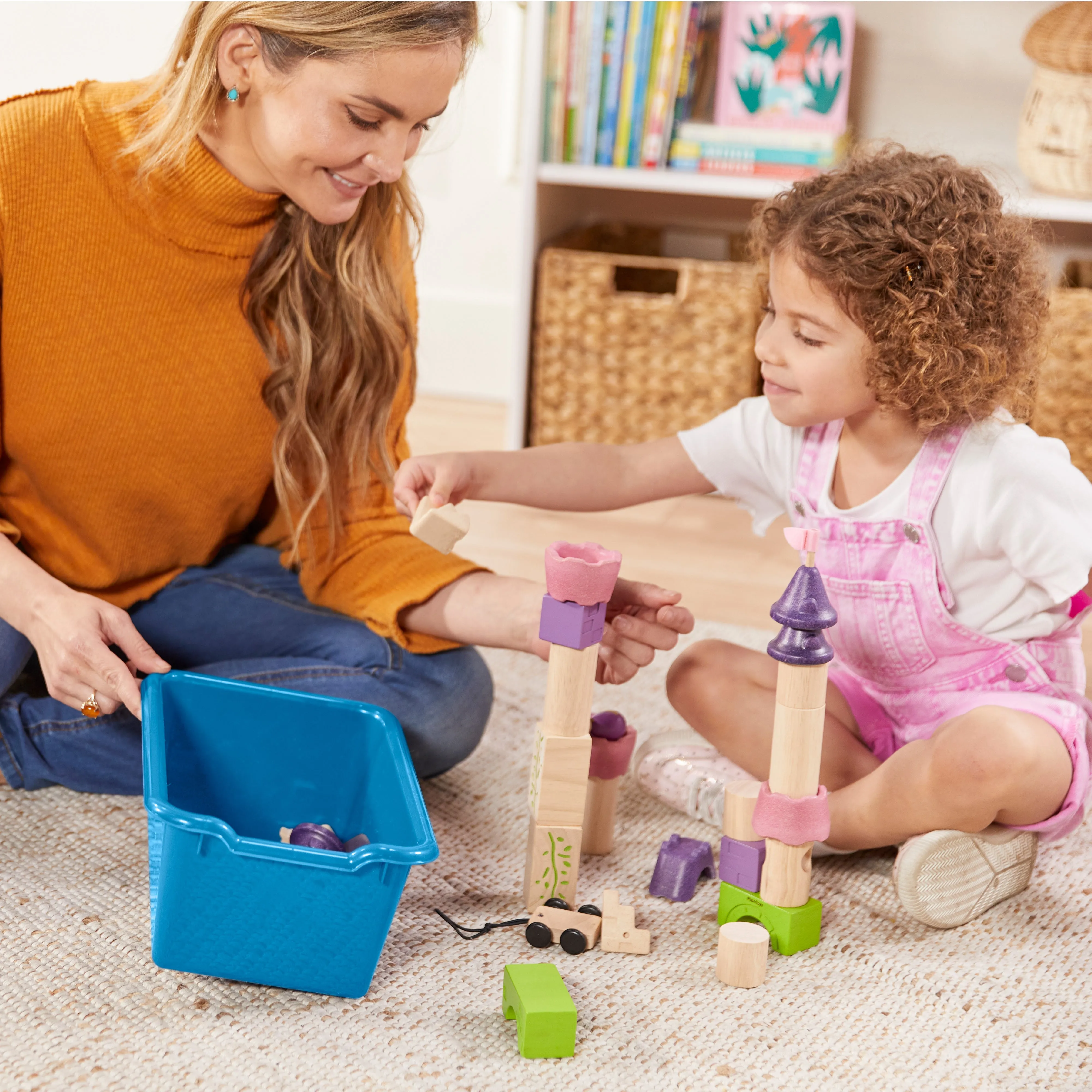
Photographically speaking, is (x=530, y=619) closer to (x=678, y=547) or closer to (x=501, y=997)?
(x=501, y=997)

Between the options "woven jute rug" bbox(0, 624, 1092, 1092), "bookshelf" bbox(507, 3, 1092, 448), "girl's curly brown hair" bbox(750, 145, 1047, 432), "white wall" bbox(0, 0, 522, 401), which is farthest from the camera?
"white wall" bbox(0, 0, 522, 401)

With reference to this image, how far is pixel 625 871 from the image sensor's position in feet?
3.36

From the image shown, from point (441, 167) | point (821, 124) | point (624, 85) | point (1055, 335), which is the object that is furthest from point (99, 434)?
point (441, 167)

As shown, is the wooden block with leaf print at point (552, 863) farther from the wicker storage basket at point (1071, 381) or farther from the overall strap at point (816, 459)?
the wicker storage basket at point (1071, 381)

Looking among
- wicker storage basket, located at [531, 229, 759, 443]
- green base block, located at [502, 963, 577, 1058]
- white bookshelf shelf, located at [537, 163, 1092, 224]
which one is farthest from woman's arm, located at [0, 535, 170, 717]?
white bookshelf shelf, located at [537, 163, 1092, 224]

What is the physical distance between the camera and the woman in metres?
0.93

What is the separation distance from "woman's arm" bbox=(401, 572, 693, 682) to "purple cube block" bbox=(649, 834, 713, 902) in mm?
138

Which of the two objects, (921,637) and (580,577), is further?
(921,637)

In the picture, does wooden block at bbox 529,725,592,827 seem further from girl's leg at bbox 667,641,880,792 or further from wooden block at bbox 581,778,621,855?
girl's leg at bbox 667,641,880,792

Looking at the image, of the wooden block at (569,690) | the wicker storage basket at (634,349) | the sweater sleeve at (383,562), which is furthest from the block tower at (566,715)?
the wicker storage basket at (634,349)

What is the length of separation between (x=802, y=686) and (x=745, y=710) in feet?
0.79

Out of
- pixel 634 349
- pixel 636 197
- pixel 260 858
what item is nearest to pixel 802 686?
pixel 260 858

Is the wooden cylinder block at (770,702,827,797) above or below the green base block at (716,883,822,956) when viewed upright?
above

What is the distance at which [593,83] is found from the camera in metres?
1.96
